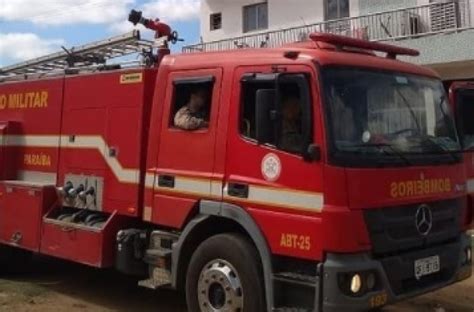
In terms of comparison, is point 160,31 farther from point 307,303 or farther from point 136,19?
point 307,303

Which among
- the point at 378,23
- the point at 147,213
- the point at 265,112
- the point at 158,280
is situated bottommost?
the point at 158,280

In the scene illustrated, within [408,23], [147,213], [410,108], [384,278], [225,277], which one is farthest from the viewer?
[408,23]

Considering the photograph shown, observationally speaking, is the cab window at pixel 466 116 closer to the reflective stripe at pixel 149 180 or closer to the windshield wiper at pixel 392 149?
the windshield wiper at pixel 392 149

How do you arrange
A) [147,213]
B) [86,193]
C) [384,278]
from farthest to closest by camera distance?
[86,193] < [147,213] < [384,278]

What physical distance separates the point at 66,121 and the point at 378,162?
4314 millimetres

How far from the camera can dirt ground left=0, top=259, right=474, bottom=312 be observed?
7.96m

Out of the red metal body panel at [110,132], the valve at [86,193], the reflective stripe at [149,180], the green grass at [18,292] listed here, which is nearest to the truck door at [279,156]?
the reflective stripe at [149,180]

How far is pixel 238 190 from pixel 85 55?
13.5 feet

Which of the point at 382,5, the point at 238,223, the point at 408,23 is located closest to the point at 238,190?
the point at 238,223

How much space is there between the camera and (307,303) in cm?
569

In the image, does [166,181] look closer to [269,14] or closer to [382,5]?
[382,5]

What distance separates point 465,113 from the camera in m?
7.18

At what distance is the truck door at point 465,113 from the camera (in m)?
7.04

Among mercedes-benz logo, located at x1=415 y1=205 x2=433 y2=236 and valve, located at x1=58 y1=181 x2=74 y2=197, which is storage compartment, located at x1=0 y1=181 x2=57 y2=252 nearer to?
valve, located at x1=58 y1=181 x2=74 y2=197
